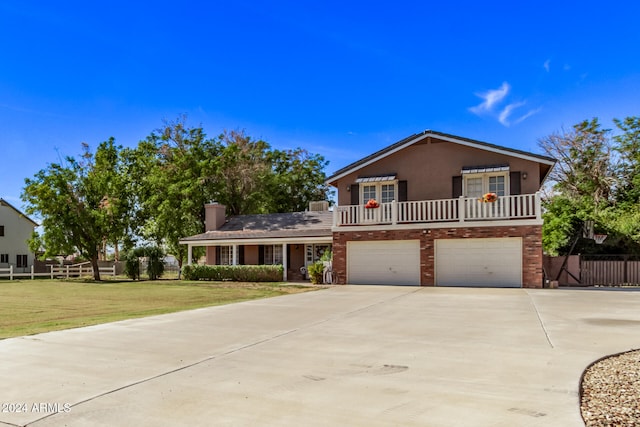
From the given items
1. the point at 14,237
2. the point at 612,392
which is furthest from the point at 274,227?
the point at 14,237

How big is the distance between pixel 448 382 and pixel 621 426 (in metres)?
1.74

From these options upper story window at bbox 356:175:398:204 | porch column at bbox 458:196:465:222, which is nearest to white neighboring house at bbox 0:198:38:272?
upper story window at bbox 356:175:398:204

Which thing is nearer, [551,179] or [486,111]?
[486,111]

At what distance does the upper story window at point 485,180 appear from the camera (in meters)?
20.2

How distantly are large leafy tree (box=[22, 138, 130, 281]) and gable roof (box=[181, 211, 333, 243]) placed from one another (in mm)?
7347

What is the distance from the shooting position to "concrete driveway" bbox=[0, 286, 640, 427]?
4242 millimetres

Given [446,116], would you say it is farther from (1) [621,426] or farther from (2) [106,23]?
(1) [621,426]

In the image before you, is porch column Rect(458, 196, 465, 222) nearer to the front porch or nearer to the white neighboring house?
the front porch

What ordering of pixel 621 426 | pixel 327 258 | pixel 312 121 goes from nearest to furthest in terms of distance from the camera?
pixel 621 426
pixel 327 258
pixel 312 121

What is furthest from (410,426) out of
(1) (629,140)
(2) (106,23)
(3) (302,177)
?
(3) (302,177)

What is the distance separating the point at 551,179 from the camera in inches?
1324

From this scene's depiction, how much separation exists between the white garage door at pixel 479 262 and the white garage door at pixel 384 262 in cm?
115

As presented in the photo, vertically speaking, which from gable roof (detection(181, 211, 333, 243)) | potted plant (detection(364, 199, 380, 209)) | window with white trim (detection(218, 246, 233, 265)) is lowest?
window with white trim (detection(218, 246, 233, 265))

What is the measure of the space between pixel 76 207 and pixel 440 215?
24.4m
